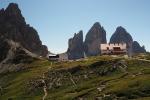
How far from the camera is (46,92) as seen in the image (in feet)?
586

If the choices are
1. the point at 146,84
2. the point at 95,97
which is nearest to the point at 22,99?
the point at 95,97

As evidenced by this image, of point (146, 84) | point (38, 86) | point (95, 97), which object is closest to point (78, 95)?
point (95, 97)

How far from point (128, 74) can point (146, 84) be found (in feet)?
104

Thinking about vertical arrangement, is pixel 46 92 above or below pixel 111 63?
below

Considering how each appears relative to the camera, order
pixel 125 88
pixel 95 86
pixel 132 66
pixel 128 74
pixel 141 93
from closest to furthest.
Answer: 1. pixel 141 93
2. pixel 125 88
3. pixel 95 86
4. pixel 128 74
5. pixel 132 66

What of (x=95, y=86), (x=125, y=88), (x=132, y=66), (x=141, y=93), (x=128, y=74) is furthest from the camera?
(x=132, y=66)

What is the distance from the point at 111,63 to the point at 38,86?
38107 millimetres

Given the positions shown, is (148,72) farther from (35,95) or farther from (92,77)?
(35,95)

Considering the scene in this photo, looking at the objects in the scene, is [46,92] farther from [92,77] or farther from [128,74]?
[128,74]

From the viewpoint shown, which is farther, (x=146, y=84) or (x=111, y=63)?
(x=111, y=63)

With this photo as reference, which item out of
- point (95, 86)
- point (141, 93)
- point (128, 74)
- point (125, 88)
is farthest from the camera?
point (128, 74)

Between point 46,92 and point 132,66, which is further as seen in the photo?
point 132,66

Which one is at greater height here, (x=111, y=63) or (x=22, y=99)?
(x=111, y=63)

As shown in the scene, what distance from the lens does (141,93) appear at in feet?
446
